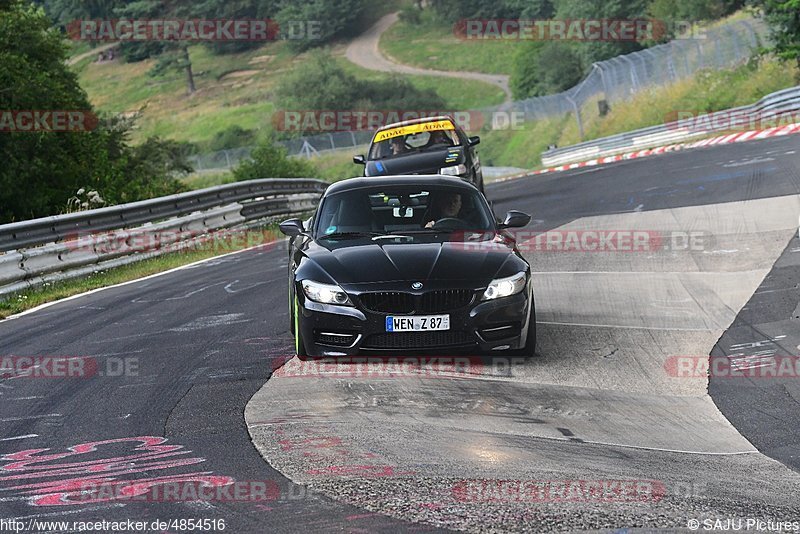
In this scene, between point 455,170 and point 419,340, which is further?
point 455,170

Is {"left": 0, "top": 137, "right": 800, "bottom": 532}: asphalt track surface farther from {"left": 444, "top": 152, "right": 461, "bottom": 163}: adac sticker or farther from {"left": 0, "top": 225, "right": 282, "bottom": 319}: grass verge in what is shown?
{"left": 444, "top": 152, "right": 461, "bottom": 163}: adac sticker

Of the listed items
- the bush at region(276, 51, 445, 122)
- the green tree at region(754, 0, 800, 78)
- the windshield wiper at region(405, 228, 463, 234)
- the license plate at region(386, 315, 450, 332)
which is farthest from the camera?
the bush at region(276, 51, 445, 122)

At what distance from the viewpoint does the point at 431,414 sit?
7230 millimetres

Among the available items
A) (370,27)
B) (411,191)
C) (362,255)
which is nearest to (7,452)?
(362,255)

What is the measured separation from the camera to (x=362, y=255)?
895cm

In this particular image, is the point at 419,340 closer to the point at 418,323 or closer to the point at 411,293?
the point at 418,323

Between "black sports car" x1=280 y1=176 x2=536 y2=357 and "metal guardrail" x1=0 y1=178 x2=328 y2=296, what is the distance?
7.56 m

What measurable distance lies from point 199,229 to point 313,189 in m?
9.40

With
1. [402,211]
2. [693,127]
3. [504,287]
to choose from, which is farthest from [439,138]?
[693,127]

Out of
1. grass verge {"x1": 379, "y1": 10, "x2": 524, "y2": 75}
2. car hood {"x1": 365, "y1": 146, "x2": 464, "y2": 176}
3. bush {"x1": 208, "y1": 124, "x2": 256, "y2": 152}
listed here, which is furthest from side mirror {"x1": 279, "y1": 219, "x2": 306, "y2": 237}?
grass verge {"x1": 379, "y1": 10, "x2": 524, "y2": 75}

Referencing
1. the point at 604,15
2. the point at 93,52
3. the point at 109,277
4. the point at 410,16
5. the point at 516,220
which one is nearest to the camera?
the point at 516,220

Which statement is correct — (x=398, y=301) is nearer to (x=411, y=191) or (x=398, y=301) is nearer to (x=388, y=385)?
(x=388, y=385)

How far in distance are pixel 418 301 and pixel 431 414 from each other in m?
1.30

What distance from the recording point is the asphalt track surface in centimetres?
527
